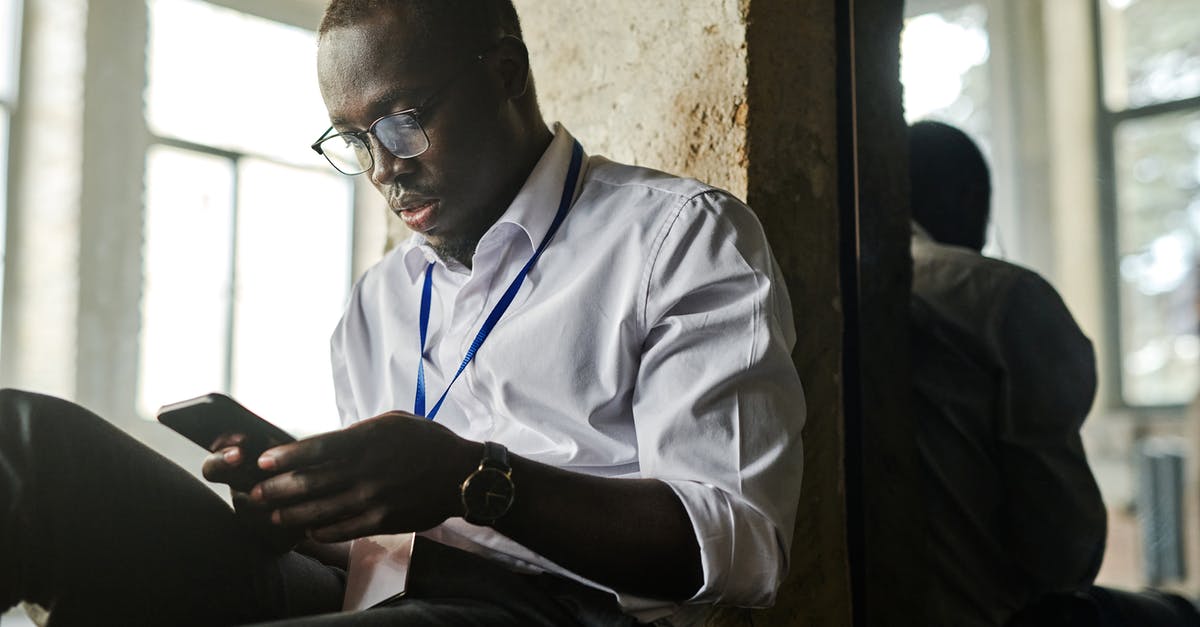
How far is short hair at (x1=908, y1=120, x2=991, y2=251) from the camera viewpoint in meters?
1.94

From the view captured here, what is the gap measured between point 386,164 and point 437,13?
0.24 metres

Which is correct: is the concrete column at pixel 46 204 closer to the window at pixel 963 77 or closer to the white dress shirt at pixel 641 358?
the white dress shirt at pixel 641 358

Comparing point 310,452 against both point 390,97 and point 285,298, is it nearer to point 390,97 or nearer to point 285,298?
point 390,97

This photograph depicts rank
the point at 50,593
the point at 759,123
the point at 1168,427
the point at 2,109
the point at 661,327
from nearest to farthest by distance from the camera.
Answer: the point at 50,593, the point at 661,327, the point at 1168,427, the point at 759,123, the point at 2,109

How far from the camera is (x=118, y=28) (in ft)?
24.0

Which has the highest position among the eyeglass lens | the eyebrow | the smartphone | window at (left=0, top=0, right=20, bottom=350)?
window at (left=0, top=0, right=20, bottom=350)

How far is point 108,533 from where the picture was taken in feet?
4.28

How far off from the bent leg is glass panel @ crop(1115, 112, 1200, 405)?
1.33 m

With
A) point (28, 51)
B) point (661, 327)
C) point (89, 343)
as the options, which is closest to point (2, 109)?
point (28, 51)

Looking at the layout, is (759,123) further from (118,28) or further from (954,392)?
(118,28)

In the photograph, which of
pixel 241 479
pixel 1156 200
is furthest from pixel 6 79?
pixel 1156 200

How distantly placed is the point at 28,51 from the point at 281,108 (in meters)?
1.67

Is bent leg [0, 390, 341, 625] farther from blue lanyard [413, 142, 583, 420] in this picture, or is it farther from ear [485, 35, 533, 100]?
ear [485, 35, 533, 100]

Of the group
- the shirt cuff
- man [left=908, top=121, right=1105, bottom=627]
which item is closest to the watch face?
the shirt cuff
